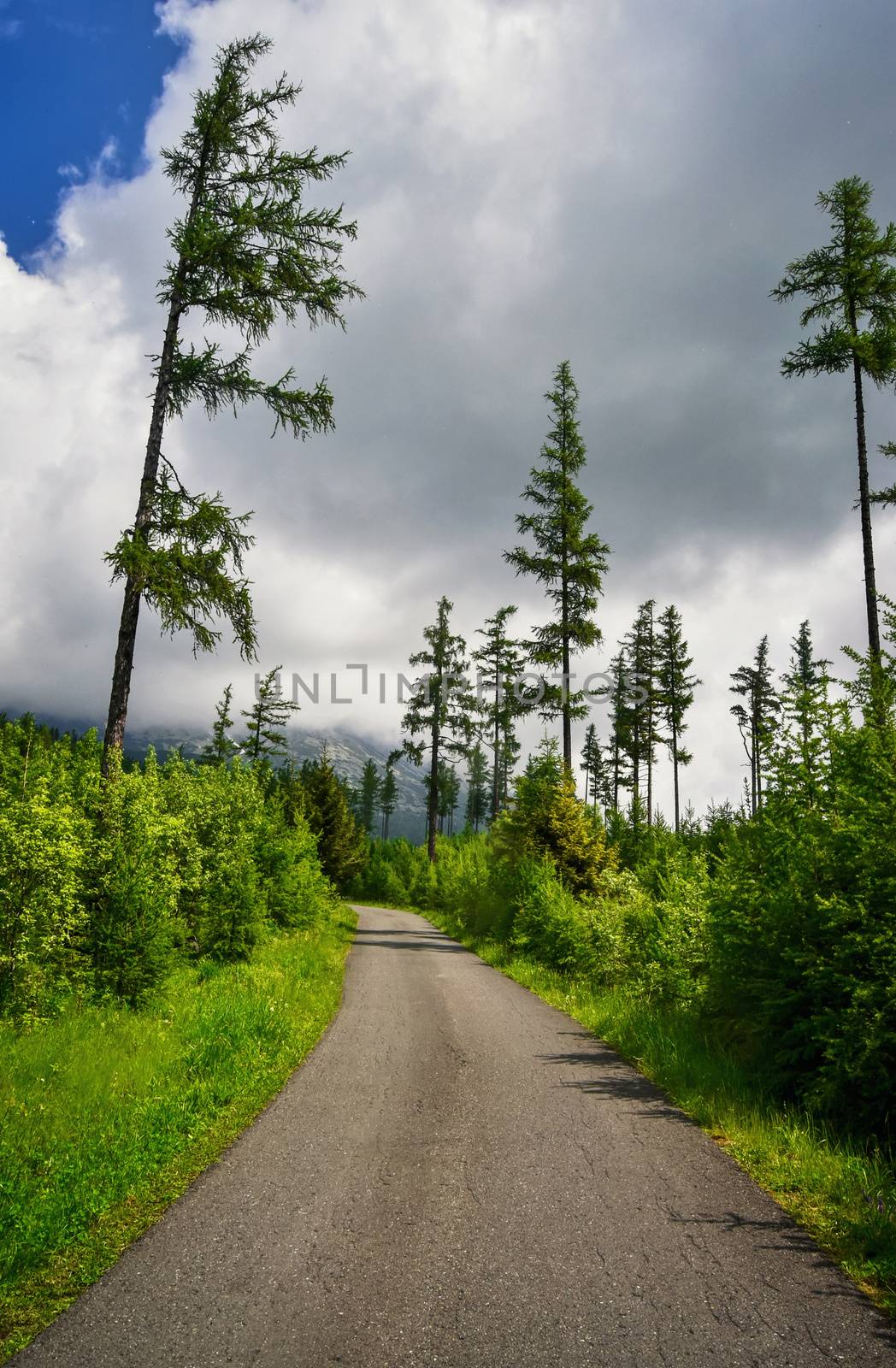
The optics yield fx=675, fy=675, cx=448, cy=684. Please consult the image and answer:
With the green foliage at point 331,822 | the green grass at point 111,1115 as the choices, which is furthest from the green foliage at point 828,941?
the green foliage at point 331,822

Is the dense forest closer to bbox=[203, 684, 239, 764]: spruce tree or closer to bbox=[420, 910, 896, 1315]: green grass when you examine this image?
bbox=[420, 910, 896, 1315]: green grass

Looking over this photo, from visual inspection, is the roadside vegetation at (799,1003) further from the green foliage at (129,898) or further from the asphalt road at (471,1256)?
the green foliage at (129,898)

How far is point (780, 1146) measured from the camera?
18.4 feet

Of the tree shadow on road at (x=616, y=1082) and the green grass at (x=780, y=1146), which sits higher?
the green grass at (x=780, y=1146)

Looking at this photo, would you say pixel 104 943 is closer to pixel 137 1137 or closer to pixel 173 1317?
pixel 137 1137

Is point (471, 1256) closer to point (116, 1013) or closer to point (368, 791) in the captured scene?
point (116, 1013)

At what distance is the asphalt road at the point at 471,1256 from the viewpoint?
10.7 feet

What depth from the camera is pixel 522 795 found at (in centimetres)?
2131

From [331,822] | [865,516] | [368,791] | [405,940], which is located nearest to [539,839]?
[405,940]

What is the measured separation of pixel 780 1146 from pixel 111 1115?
19.1 ft

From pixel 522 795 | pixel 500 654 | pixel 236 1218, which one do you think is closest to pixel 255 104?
pixel 236 1218

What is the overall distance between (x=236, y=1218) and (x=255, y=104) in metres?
16.1

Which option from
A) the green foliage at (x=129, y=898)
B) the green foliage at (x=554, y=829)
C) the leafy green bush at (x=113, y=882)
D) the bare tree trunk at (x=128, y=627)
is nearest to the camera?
the leafy green bush at (x=113, y=882)

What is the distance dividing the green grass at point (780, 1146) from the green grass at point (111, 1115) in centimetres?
433
